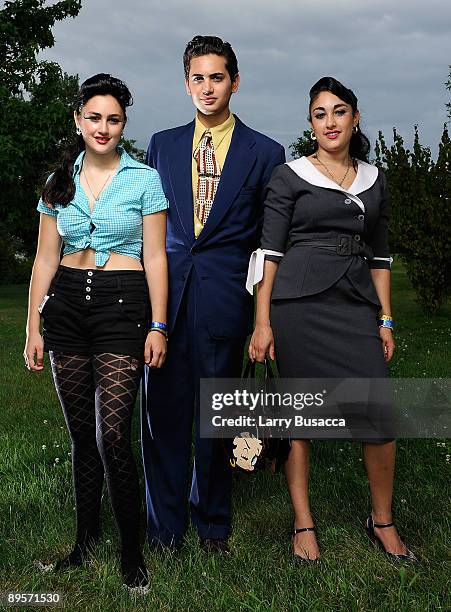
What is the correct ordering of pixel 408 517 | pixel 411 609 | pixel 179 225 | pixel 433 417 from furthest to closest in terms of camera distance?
1. pixel 433 417
2. pixel 408 517
3. pixel 179 225
4. pixel 411 609

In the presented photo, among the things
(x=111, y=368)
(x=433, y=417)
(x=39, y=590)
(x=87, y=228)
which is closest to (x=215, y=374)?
(x=111, y=368)

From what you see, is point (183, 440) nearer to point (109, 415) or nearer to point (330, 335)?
point (109, 415)

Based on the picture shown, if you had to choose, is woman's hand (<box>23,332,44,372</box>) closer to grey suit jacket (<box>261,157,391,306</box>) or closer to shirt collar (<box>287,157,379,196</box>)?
grey suit jacket (<box>261,157,391,306</box>)

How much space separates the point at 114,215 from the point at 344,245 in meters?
1.22

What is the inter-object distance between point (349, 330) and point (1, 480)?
301 cm

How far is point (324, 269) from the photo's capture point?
4.07 metres

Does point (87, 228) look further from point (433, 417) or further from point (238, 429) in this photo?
point (433, 417)

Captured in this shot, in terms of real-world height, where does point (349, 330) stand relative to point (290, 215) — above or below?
below

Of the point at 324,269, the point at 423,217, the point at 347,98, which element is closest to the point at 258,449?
the point at 324,269

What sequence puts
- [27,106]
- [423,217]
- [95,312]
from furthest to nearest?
[27,106] < [423,217] < [95,312]

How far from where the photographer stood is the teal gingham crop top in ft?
12.5

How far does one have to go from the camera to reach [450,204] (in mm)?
17781

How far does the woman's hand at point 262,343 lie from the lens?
A: 4.12 metres

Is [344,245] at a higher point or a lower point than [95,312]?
higher
